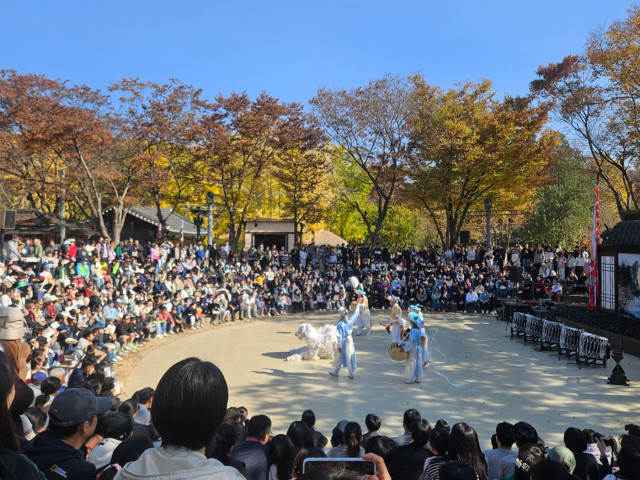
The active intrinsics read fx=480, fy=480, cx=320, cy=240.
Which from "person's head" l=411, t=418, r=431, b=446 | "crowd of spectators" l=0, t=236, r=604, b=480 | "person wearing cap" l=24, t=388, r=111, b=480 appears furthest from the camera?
"crowd of spectators" l=0, t=236, r=604, b=480

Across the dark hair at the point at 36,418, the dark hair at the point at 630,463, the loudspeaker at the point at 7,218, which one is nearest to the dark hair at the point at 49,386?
the dark hair at the point at 36,418

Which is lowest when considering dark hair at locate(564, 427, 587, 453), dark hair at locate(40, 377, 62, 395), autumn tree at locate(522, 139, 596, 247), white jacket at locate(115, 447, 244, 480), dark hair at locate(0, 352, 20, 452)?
dark hair at locate(564, 427, 587, 453)

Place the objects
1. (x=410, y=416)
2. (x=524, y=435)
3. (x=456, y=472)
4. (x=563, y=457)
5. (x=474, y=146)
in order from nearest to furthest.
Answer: (x=456, y=472) → (x=563, y=457) → (x=524, y=435) → (x=410, y=416) → (x=474, y=146)

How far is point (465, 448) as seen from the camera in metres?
3.68

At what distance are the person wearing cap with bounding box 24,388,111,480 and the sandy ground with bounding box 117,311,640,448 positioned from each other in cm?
547

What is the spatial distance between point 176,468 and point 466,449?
2.73 metres

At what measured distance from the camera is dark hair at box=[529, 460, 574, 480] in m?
2.98

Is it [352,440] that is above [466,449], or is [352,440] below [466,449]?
below

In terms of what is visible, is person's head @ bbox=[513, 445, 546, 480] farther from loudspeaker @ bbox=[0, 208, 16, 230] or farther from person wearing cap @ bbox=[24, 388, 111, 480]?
loudspeaker @ bbox=[0, 208, 16, 230]

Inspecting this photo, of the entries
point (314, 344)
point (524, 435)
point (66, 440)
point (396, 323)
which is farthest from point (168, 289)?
point (66, 440)

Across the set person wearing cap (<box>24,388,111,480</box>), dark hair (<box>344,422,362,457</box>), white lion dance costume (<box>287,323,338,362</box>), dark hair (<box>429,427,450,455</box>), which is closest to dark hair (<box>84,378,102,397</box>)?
dark hair (<box>344,422,362,457</box>)

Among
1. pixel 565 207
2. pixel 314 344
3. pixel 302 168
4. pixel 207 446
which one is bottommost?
pixel 314 344

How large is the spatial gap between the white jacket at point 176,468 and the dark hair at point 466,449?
8.34ft

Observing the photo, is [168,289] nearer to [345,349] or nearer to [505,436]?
[345,349]
